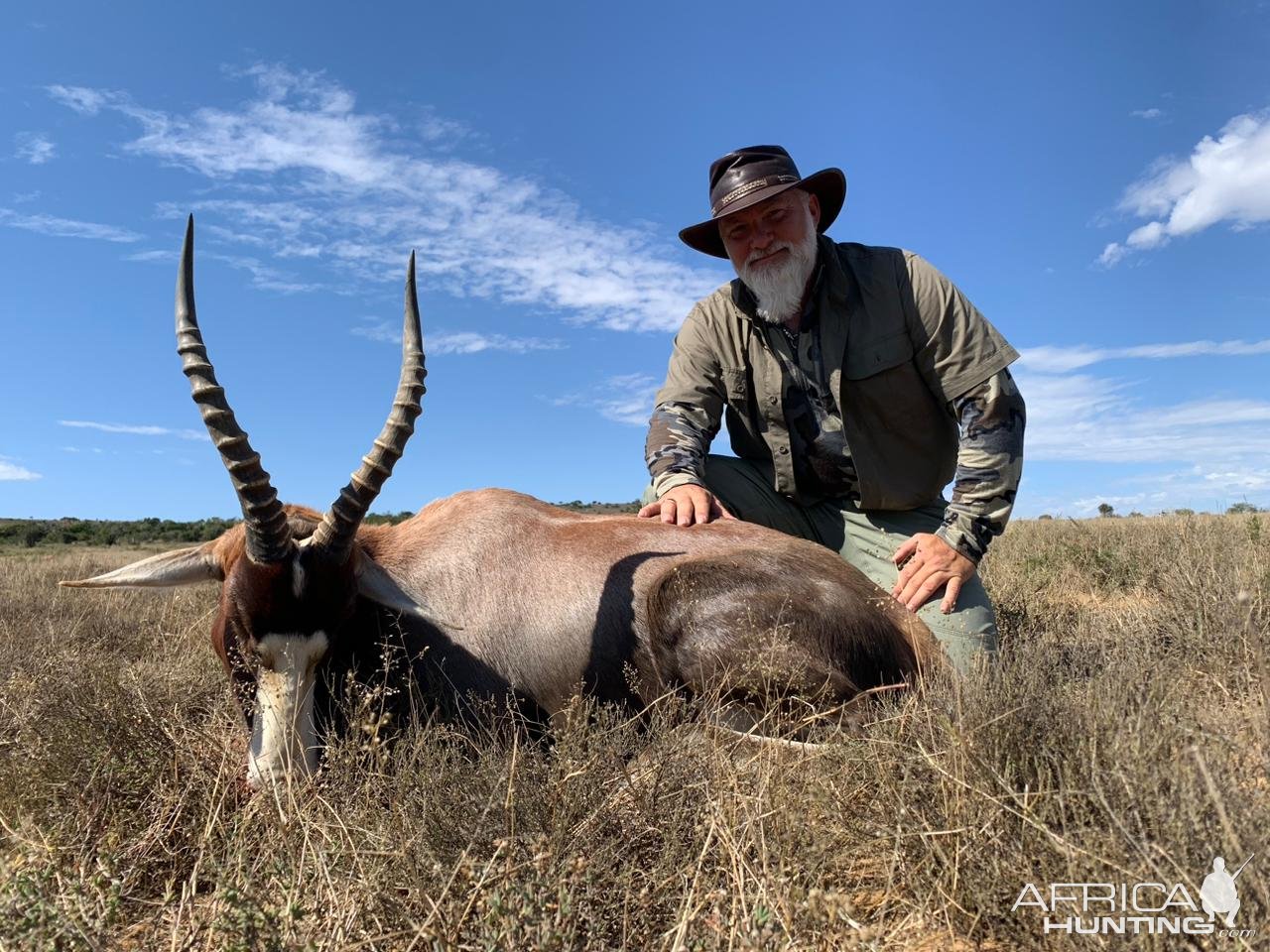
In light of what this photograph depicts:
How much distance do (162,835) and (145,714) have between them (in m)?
0.81

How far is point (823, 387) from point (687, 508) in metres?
1.34

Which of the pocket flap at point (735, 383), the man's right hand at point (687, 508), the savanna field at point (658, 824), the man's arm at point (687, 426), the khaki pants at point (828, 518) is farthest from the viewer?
the pocket flap at point (735, 383)

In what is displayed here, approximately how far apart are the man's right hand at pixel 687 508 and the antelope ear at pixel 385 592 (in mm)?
1425

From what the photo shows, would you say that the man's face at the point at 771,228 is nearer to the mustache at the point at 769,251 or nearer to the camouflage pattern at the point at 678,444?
the mustache at the point at 769,251

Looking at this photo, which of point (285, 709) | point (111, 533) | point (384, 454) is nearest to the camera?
point (285, 709)

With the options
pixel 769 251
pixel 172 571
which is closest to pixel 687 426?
pixel 769 251

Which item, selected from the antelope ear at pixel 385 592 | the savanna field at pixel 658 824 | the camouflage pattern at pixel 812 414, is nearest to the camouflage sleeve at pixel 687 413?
the camouflage pattern at pixel 812 414

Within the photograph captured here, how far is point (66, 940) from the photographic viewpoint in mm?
2180

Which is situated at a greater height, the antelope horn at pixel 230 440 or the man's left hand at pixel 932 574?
the antelope horn at pixel 230 440

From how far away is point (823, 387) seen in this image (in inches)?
220

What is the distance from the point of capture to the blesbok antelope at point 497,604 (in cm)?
389

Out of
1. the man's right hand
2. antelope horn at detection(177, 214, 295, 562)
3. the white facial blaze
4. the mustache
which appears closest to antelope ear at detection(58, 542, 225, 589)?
antelope horn at detection(177, 214, 295, 562)

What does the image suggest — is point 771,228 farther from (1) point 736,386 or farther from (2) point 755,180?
(1) point 736,386

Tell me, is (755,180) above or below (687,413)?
above
